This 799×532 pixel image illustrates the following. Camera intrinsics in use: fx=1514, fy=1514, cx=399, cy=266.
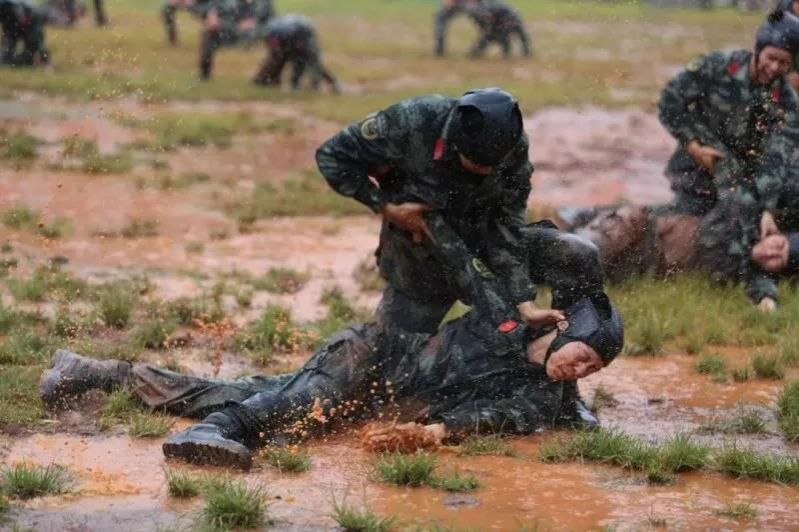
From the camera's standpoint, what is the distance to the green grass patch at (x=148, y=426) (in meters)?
6.56

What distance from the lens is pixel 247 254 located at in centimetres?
1106

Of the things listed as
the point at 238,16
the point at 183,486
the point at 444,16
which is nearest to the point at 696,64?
the point at 183,486

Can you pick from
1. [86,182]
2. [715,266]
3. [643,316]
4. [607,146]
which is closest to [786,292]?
[715,266]

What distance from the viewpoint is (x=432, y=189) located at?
6.96m

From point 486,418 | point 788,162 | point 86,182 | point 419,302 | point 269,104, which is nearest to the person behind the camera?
point 486,418

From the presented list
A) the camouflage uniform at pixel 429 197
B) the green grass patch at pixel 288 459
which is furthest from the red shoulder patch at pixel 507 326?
the green grass patch at pixel 288 459

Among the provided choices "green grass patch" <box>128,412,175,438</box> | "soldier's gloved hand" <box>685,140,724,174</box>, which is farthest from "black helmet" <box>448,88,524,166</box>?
"soldier's gloved hand" <box>685,140,724,174</box>

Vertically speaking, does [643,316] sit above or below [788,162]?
below

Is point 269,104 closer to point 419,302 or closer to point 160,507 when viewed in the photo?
point 419,302

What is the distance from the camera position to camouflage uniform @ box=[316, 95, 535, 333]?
693 cm

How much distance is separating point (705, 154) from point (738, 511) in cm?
463

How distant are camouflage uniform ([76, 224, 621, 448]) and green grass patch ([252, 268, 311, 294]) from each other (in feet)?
9.30

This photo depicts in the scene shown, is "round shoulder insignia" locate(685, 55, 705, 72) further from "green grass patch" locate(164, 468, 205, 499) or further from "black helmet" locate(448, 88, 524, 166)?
"green grass patch" locate(164, 468, 205, 499)

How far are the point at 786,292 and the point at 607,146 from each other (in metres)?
7.65
